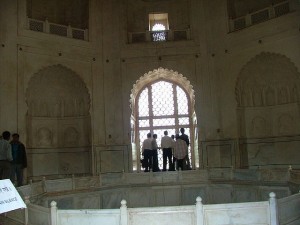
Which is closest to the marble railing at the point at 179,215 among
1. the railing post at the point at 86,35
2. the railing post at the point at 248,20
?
the railing post at the point at 248,20

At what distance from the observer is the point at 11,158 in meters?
9.06

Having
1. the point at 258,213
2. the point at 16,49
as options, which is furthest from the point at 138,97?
the point at 258,213

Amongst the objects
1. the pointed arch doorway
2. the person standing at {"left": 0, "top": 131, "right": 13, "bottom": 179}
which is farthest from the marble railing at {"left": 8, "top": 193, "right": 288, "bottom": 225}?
the pointed arch doorway

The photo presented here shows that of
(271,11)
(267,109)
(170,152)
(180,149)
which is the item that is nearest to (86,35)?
(170,152)

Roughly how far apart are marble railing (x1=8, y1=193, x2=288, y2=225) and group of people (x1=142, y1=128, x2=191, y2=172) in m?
6.62

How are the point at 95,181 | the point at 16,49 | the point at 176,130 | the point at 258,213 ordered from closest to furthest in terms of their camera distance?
the point at 258,213 < the point at 95,181 < the point at 16,49 < the point at 176,130

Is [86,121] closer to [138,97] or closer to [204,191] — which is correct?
[138,97]

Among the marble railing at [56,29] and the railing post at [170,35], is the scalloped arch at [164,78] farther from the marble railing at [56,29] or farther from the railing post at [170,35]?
the marble railing at [56,29]

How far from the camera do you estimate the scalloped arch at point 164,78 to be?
1526 centimetres

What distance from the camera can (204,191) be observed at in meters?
11.8

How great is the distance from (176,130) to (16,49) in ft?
21.9

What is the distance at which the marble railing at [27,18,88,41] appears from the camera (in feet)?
46.1

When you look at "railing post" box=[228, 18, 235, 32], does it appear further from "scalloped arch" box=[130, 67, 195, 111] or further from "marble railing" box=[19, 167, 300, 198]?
"marble railing" box=[19, 167, 300, 198]

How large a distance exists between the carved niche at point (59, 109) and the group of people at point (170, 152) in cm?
289
